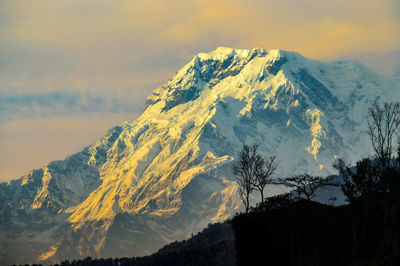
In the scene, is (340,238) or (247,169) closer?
(340,238)

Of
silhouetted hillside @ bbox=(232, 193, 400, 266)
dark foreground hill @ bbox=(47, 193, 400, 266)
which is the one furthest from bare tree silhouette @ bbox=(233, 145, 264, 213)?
silhouetted hillside @ bbox=(232, 193, 400, 266)

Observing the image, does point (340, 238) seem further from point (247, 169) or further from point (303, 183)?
point (247, 169)

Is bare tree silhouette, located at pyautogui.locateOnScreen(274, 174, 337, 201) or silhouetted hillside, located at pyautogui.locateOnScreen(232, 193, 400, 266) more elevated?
bare tree silhouette, located at pyautogui.locateOnScreen(274, 174, 337, 201)

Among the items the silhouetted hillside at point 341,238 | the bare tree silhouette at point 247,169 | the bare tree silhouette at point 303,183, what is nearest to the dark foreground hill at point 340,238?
the silhouetted hillside at point 341,238

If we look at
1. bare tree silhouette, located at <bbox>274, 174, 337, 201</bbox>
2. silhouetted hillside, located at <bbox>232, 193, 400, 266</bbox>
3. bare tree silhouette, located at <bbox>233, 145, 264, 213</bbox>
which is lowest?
silhouetted hillside, located at <bbox>232, 193, 400, 266</bbox>

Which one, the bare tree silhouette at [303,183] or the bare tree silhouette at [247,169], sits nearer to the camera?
the bare tree silhouette at [303,183]

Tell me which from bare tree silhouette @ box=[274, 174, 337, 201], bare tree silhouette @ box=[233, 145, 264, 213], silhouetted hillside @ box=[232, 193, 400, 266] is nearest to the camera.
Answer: silhouetted hillside @ box=[232, 193, 400, 266]

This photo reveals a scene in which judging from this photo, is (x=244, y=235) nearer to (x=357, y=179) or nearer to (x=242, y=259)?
(x=242, y=259)

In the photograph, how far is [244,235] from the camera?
43.6 m

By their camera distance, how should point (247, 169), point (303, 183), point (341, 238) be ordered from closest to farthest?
point (341, 238)
point (303, 183)
point (247, 169)

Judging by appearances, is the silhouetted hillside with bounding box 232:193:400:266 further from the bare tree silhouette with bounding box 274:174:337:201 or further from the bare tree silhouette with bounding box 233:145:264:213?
the bare tree silhouette with bounding box 233:145:264:213

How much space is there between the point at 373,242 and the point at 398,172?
190 ft

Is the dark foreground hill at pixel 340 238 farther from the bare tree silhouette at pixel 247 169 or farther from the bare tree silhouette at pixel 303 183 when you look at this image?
the bare tree silhouette at pixel 247 169

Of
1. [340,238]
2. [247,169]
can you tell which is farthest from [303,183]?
[340,238]
